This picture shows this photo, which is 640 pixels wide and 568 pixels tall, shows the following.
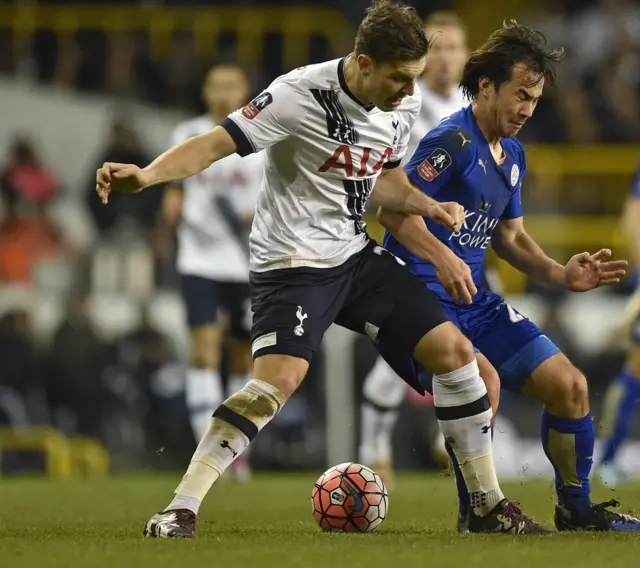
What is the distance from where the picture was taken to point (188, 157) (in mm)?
4988

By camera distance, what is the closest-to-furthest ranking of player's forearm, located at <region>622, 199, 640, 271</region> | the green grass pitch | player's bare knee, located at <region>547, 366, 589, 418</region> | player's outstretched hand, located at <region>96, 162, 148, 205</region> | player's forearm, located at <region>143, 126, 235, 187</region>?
the green grass pitch, player's outstretched hand, located at <region>96, 162, 148, 205</region>, player's forearm, located at <region>143, 126, 235, 187</region>, player's bare knee, located at <region>547, 366, 589, 418</region>, player's forearm, located at <region>622, 199, 640, 271</region>

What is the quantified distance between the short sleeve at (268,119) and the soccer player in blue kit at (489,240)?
0.61 meters

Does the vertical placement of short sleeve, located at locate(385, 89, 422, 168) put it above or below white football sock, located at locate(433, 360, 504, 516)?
above

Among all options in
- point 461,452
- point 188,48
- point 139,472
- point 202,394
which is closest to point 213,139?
point 461,452

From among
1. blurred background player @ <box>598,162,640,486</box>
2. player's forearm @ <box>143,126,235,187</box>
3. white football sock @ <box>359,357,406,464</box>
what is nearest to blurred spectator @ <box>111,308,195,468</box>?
white football sock @ <box>359,357,406,464</box>

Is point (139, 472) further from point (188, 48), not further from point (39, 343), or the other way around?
point (188, 48)

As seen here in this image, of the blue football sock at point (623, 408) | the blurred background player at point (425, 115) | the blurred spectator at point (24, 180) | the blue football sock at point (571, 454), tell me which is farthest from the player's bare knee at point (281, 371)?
the blurred spectator at point (24, 180)

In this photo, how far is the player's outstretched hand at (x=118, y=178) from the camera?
4.67 m

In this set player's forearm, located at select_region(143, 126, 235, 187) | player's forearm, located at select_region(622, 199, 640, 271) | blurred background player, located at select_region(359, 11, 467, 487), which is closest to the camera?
player's forearm, located at select_region(143, 126, 235, 187)

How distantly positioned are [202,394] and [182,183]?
156 cm

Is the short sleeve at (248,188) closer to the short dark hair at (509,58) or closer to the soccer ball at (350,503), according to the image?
the short dark hair at (509,58)

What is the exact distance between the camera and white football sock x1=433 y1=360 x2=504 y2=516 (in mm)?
5398

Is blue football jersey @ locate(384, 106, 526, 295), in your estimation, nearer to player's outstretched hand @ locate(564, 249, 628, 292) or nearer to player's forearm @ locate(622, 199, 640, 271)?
player's outstretched hand @ locate(564, 249, 628, 292)

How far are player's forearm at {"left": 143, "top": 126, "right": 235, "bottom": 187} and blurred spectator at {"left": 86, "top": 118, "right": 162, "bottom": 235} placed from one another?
872 cm
